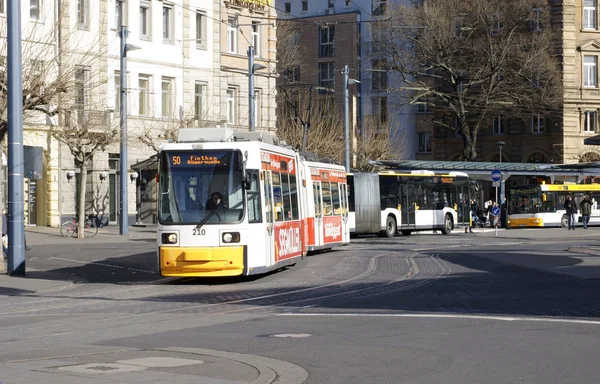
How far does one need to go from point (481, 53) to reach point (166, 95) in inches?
1024

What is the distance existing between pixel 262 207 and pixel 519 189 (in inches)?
1768

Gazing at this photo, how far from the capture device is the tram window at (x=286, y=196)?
2611 centimetres

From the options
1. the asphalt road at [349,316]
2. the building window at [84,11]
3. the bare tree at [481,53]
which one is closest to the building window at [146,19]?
the building window at [84,11]

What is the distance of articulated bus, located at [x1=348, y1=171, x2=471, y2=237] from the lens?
Result: 4962 cm

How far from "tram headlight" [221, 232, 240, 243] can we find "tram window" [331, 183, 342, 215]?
12.2 metres

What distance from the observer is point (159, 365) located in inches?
426

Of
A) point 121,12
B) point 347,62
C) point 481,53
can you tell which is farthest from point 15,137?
point 347,62

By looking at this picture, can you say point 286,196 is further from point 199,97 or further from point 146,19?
point 199,97

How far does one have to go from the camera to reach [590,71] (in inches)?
3118

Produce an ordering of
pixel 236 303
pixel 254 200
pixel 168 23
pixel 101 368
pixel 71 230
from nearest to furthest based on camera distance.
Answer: pixel 101 368 < pixel 236 303 < pixel 254 200 < pixel 71 230 < pixel 168 23

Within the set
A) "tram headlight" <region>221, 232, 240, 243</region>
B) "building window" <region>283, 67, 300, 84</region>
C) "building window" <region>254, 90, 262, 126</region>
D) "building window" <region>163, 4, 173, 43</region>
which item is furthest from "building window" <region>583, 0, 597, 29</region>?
"tram headlight" <region>221, 232, 240, 243</region>

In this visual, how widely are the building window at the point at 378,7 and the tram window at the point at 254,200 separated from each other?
2624 inches

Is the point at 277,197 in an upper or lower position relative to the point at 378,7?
lower

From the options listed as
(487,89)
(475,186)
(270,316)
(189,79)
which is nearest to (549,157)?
(487,89)
